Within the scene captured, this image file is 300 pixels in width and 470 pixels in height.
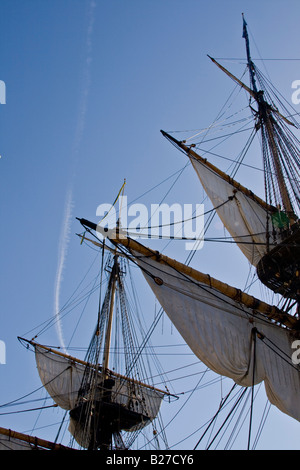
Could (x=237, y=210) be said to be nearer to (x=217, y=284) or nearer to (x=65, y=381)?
(x=217, y=284)

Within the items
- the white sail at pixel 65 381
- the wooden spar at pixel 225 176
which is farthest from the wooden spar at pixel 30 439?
the wooden spar at pixel 225 176

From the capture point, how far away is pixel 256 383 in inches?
467

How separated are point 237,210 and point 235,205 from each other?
23cm

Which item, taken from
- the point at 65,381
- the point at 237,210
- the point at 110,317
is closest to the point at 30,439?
the point at 65,381

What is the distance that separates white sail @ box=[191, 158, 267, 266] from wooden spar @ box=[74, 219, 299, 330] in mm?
3272

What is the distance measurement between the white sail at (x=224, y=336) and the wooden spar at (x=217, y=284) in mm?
129

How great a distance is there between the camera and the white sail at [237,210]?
55.7 ft

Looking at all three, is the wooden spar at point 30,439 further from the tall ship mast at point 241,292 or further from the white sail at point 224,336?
the white sail at point 224,336

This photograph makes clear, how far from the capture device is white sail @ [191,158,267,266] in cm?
1697

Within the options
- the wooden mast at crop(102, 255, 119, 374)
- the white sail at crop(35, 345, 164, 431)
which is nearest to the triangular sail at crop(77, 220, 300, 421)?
the wooden mast at crop(102, 255, 119, 374)
